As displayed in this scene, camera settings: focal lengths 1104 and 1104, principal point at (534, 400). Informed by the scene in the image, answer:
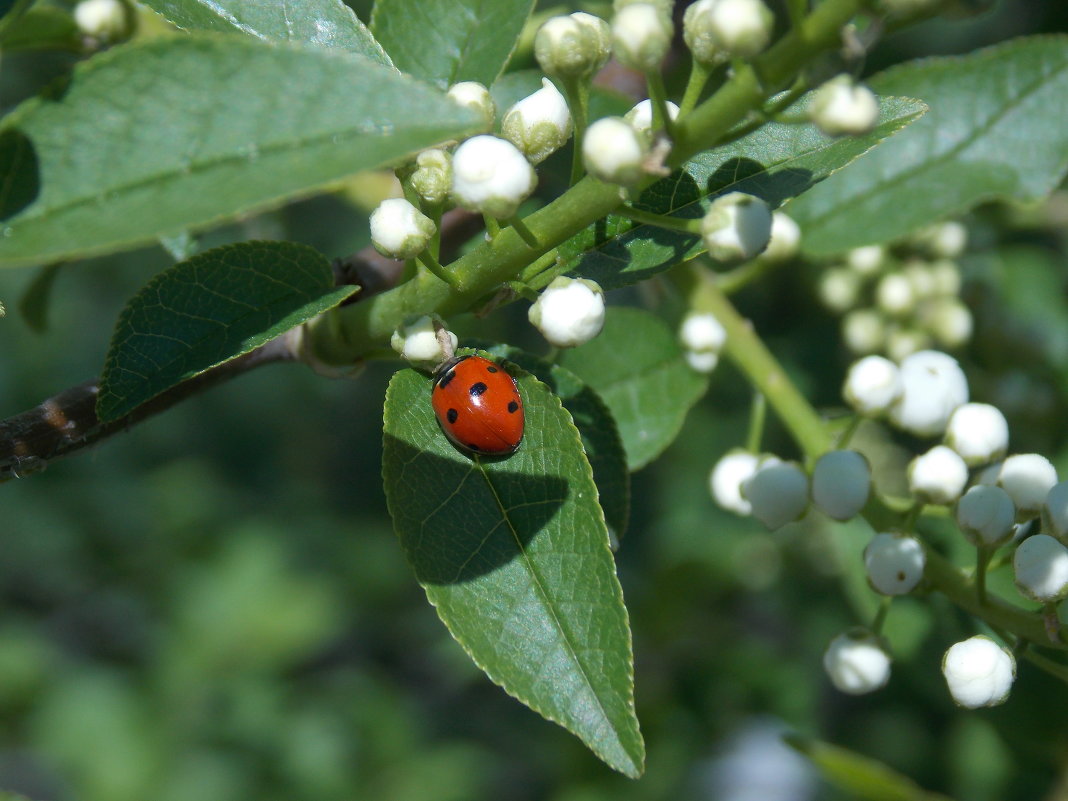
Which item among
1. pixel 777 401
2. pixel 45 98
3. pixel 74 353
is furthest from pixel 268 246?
pixel 74 353

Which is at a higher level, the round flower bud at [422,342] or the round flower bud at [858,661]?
the round flower bud at [422,342]

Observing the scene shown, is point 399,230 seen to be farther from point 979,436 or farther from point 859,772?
point 859,772

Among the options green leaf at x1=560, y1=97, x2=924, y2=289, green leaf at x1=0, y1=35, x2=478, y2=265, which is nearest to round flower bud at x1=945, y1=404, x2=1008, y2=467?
green leaf at x1=560, y1=97, x2=924, y2=289

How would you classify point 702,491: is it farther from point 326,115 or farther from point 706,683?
point 326,115

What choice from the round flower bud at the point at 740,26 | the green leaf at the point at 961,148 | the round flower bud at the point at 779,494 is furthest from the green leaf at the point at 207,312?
the green leaf at the point at 961,148

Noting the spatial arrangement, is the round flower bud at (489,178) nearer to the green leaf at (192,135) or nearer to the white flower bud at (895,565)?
the green leaf at (192,135)
